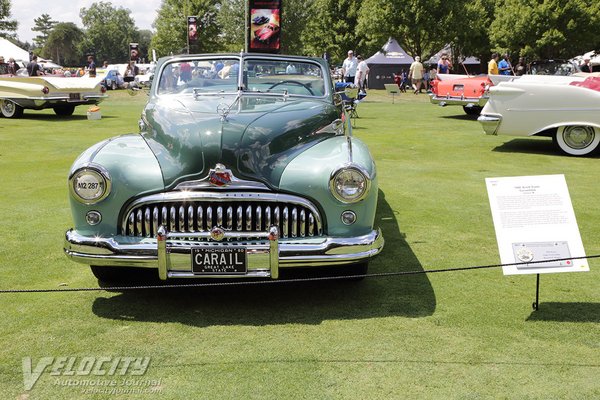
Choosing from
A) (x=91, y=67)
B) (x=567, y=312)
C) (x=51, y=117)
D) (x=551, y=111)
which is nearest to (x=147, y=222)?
(x=567, y=312)

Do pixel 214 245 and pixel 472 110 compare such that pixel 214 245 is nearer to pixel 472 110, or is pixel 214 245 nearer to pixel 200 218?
pixel 200 218

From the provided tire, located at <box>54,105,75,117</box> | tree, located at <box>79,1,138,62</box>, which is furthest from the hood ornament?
tree, located at <box>79,1,138,62</box>

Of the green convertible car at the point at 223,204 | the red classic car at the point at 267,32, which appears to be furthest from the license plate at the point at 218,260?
the red classic car at the point at 267,32

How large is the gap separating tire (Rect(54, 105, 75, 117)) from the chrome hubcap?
1273cm

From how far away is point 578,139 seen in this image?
402 inches

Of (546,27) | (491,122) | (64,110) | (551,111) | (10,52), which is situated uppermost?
(546,27)

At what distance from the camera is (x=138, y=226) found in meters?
4.01

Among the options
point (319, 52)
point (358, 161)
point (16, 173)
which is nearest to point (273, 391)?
point (358, 161)

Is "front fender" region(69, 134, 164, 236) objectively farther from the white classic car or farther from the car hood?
the white classic car

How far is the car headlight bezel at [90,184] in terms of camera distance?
4.04 metres

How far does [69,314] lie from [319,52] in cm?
5255

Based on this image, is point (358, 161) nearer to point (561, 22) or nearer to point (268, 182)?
point (268, 182)

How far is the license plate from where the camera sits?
12.6 feet

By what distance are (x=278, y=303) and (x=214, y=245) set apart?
67 centimetres
